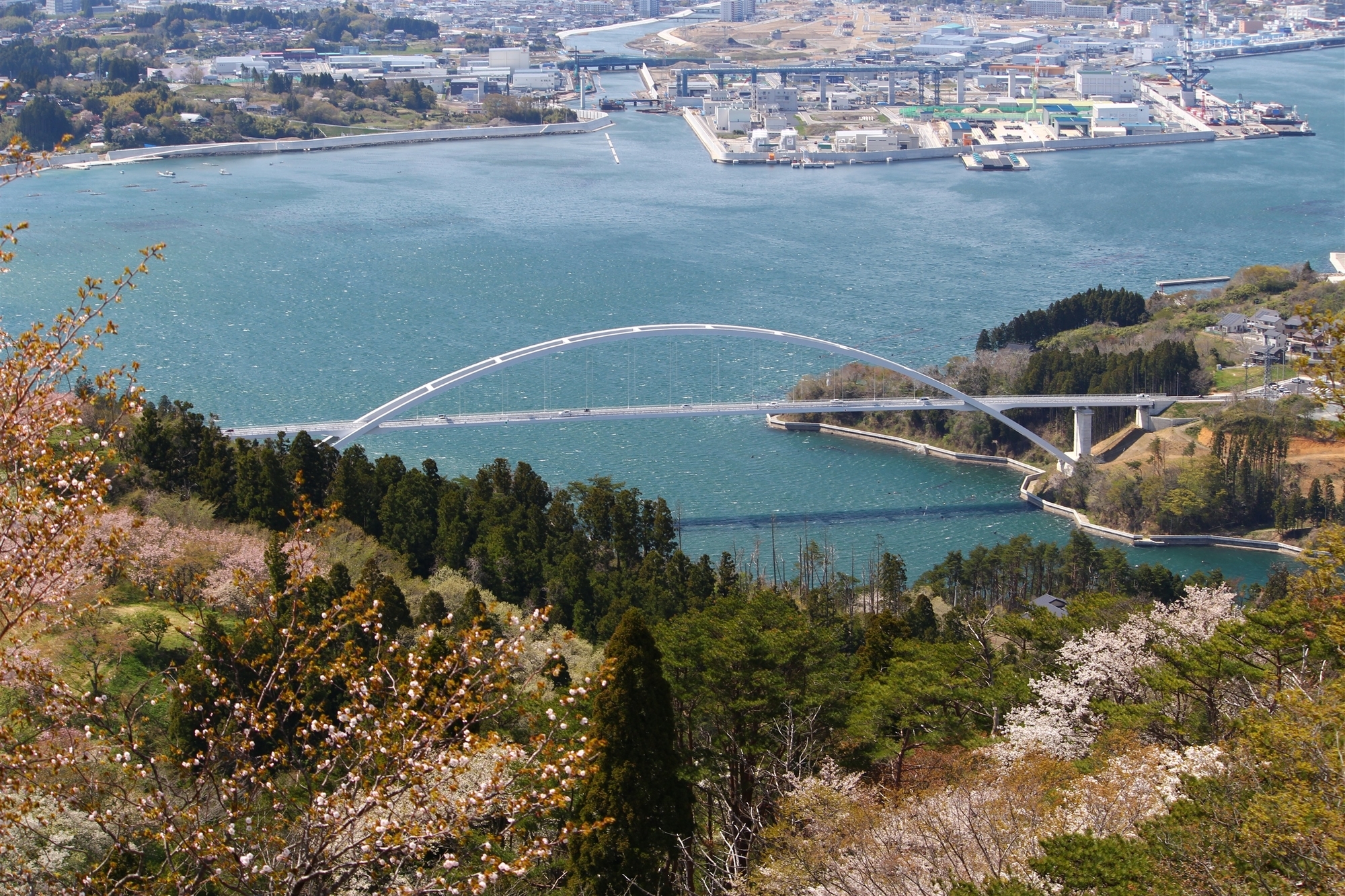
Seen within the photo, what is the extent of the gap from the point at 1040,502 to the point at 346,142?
3024cm

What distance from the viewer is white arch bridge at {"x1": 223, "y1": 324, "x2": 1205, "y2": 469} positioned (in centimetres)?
1803

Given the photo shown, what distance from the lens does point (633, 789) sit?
6.45 metres

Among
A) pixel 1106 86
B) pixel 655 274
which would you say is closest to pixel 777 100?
pixel 1106 86

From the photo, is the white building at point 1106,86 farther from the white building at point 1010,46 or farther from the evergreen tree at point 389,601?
the evergreen tree at point 389,601

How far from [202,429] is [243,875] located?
10806mm

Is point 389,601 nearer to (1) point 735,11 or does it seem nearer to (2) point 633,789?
(2) point 633,789

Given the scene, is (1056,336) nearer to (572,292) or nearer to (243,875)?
(572,292)

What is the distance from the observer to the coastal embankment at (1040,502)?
56.4ft

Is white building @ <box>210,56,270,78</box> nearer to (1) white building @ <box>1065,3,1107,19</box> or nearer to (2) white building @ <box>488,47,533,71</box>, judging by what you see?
(2) white building @ <box>488,47,533,71</box>

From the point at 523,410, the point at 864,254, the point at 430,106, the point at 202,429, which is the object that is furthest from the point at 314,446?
the point at 430,106

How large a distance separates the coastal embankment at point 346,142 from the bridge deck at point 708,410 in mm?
22339

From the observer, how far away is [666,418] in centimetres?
2009

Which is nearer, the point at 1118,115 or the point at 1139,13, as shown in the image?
the point at 1118,115

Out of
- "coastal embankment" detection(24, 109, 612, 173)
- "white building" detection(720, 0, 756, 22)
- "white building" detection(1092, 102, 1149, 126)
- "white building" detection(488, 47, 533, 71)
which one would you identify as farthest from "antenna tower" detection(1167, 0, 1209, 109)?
"white building" detection(488, 47, 533, 71)
